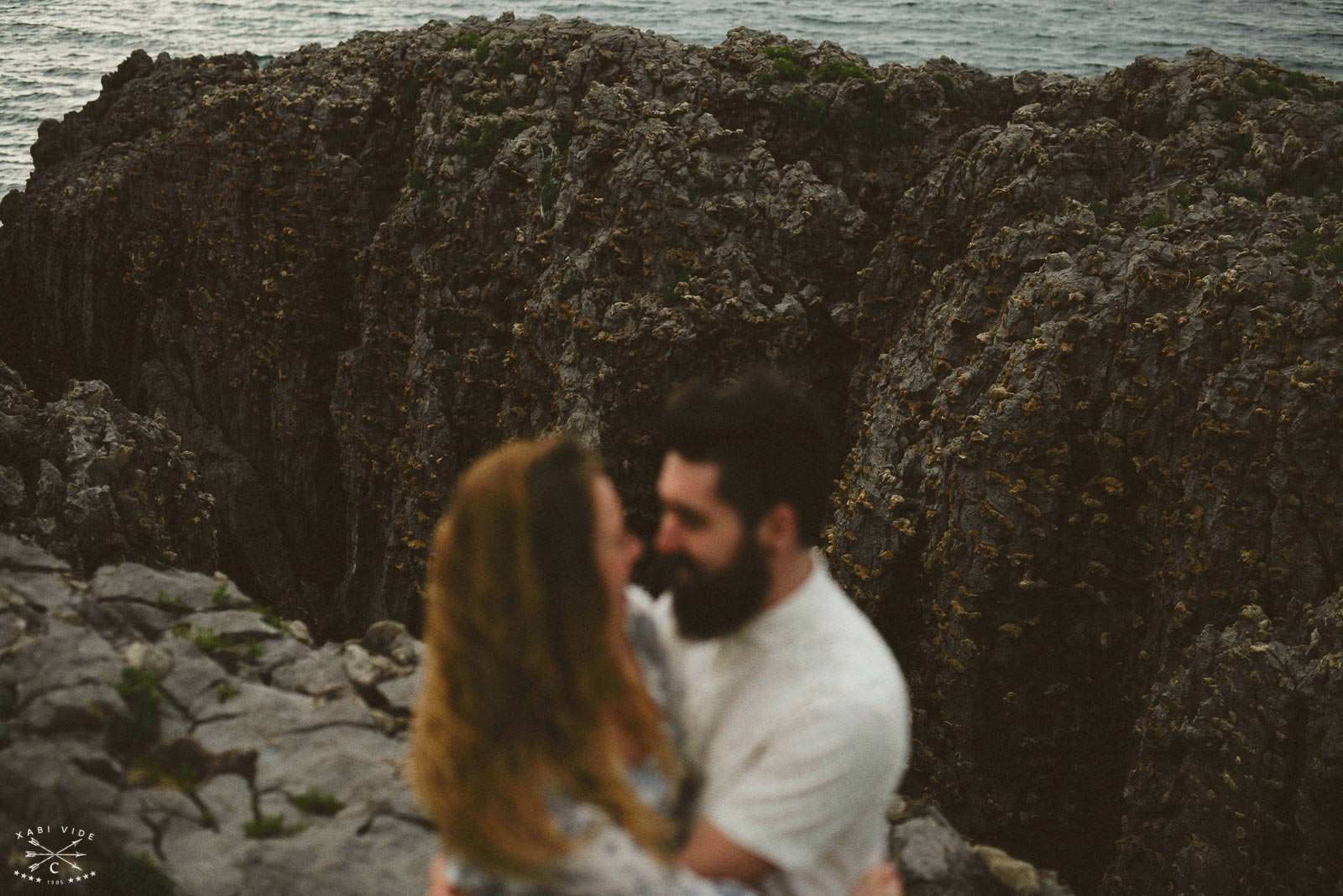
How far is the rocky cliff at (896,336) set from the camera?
17.0 metres

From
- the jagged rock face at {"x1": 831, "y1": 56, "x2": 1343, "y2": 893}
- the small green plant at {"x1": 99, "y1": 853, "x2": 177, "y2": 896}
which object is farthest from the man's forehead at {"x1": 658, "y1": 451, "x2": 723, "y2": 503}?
the jagged rock face at {"x1": 831, "y1": 56, "x2": 1343, "y2": 893}

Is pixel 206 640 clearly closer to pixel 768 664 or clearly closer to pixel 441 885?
pixel 441 885

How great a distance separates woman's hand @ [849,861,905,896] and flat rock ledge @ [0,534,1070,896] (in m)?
3.78

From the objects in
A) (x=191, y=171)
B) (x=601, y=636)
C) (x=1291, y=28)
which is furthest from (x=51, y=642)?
(x=1291, y=28)

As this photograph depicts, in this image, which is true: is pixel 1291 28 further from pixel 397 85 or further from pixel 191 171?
pixel 191 171

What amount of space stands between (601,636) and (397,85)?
2830 centimetres

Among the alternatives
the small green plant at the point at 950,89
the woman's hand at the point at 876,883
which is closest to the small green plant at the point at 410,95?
the small green plant at the point at 950,89

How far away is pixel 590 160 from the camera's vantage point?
80.5 ft

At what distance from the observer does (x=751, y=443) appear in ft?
16.2

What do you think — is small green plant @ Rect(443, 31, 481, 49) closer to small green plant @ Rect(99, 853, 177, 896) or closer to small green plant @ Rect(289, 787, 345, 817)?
small green plant @ Rect(289, 787, 345, 817)

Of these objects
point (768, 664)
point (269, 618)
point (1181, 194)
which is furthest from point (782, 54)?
point (768, 664)

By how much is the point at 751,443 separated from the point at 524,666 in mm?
1509

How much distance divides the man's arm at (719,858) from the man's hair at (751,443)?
1365 mm

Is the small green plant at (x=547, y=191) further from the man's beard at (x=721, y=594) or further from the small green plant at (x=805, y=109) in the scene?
the man's beard at (x=721, y=594)
